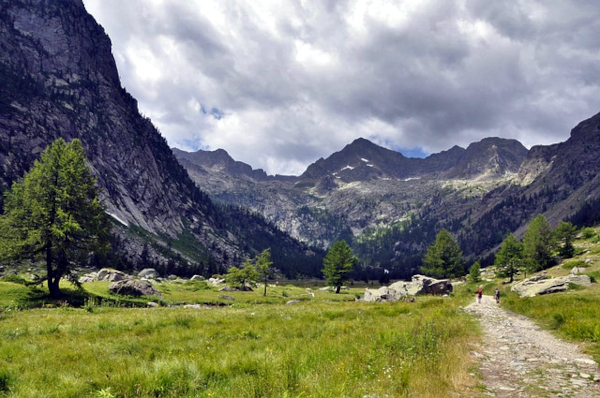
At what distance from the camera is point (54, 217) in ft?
110

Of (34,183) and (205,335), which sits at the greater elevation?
(34,183)

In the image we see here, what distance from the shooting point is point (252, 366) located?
28.9ft

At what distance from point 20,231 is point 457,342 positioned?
1647 inches

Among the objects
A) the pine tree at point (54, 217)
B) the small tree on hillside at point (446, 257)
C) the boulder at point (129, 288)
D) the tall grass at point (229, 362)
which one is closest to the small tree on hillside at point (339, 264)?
the small tree on hillside at point (446, 257)

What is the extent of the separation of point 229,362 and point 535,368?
31.1 feet

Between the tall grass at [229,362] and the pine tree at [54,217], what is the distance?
2227cm

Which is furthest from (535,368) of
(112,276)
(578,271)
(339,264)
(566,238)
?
(566,238)

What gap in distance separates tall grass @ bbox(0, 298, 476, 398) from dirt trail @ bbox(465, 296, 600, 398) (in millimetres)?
786

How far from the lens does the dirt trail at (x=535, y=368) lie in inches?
302

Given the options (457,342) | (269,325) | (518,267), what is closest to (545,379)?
(457,342)

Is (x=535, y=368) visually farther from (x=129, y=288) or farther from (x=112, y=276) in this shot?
(x=112, y=276)

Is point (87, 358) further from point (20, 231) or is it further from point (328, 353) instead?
point (20, 231)

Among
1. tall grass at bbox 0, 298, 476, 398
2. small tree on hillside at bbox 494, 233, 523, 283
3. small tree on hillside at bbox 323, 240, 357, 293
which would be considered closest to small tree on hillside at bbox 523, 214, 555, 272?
small tree on hillside at bbox 494, 233, 523, 283

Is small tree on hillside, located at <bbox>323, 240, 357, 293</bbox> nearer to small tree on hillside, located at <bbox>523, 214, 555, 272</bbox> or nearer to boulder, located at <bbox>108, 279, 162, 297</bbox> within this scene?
small tree on hillside, located at <bbox>523, 214, 555, 272</bbox>
